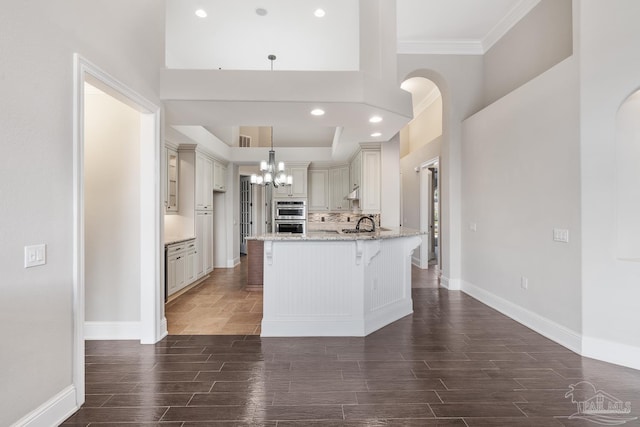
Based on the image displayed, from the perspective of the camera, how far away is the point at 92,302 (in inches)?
129

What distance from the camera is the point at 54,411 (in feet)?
6.39

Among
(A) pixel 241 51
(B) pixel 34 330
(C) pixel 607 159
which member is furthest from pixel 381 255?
(A) pixel 241 51

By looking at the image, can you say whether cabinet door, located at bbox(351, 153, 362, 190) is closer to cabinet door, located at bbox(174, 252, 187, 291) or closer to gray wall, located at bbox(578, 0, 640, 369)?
cabinet door, located at bbox(174, 252, 187, 291)

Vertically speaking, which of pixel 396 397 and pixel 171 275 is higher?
pixel 171 275

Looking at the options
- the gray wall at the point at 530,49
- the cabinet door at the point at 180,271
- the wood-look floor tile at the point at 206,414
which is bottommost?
the wood-look floor tile at the point at 206,414

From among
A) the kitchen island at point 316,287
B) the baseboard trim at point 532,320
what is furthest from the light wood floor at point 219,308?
the baseboard trim at point 532,320

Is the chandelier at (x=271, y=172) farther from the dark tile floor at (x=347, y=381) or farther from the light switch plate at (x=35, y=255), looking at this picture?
the light switch plate at (x=35, y=255)

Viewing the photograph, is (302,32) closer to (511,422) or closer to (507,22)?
(507,22)

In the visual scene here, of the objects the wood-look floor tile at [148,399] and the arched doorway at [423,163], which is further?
the arched doorway at [423,163]

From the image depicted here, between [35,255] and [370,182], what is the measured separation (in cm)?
506

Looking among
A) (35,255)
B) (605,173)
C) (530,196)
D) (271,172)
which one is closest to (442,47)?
(530,196)

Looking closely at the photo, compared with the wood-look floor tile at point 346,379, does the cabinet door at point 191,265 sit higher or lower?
higher

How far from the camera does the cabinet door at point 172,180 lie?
539cm

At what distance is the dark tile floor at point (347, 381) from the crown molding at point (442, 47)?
424cm
